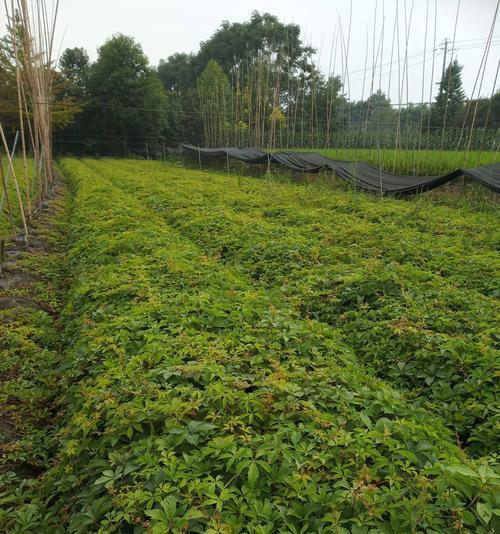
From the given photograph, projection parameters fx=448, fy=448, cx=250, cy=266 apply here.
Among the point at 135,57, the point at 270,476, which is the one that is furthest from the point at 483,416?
the point at 135,57

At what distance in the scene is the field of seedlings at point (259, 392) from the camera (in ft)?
5.49

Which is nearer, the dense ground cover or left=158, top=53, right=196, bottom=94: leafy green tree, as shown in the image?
the dense ground cover

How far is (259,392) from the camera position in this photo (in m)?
2.27

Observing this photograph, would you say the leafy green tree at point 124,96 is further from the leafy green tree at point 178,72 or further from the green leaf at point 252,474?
the green leaf at point 252,474

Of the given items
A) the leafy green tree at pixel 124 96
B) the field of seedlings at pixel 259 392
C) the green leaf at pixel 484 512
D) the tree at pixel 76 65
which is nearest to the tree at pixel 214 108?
the leafy green tree at pixel 124 96

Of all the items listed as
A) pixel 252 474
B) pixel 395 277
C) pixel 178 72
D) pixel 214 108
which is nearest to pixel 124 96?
pixel 214 108

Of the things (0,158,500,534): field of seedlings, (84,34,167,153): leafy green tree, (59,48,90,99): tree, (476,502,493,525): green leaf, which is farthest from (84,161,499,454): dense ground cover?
(59,48,90,99): tree

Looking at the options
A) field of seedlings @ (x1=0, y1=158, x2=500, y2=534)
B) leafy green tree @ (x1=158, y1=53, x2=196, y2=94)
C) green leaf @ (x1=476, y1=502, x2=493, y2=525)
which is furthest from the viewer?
leafy green tree @ (x1=158, y1=53, x2=196, y2=94)

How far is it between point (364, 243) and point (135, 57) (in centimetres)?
3396

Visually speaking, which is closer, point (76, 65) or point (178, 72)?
point (76, 65)

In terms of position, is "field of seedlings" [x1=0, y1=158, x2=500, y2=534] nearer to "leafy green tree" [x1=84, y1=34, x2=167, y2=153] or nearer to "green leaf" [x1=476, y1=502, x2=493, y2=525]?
"green leaf" [x1=476, y1=502, x2=493, y2=525]

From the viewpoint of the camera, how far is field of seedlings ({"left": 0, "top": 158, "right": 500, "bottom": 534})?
167 cm

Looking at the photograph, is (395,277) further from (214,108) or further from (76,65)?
(76,65)

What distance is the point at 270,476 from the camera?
1.77m
